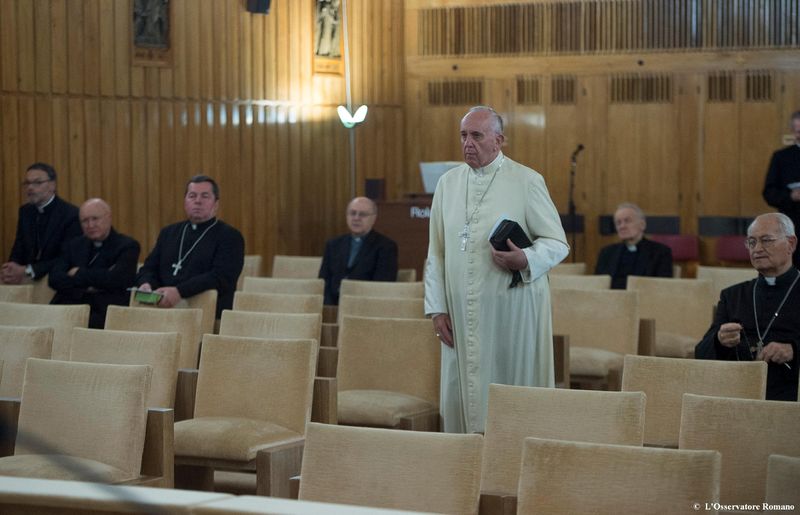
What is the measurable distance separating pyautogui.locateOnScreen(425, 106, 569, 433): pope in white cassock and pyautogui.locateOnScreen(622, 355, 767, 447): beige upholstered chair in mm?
541

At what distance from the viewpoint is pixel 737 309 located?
16.5 feet

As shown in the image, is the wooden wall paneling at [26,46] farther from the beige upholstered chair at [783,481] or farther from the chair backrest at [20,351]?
the beige upholstered chair at [783,481]

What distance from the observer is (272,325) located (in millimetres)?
5695

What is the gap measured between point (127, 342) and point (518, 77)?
8641mm

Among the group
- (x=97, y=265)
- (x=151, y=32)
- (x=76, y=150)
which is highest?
(x=151, y=32)

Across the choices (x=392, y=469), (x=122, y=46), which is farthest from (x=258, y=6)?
(x=392, y=469)

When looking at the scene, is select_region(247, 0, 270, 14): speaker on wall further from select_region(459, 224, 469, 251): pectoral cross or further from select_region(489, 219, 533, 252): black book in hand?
select_region(489, 219, 533, 252): black book in hand

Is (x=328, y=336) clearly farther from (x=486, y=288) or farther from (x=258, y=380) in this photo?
(x=486, y=288)

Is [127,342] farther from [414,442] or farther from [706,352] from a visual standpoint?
[706,352]

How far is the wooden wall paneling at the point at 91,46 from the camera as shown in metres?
10.7

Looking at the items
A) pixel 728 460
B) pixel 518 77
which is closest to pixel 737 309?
pixel 728 460

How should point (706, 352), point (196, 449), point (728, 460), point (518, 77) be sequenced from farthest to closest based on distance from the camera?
point (518, 77)
point (706, 352)
point (196, 449)
point (728, 460)

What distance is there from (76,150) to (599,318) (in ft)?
19.3

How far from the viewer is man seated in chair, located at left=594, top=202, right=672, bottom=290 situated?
813 cm
